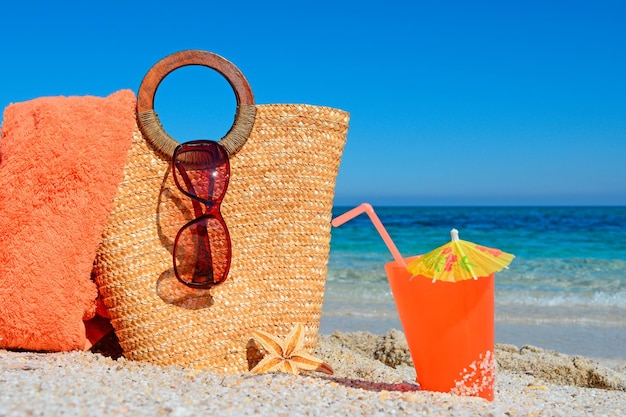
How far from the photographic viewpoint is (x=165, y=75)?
6.28 ft

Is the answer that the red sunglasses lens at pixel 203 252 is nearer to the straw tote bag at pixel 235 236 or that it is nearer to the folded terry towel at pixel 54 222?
the straw tote bag at pixel 235 236

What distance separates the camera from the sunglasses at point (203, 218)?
75.5 inches

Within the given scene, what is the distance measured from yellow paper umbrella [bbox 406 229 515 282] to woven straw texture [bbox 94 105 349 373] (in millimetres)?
541

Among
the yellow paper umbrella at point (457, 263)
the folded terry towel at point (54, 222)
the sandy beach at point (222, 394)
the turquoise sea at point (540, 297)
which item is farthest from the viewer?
the turquoise sea at point (540, 297)

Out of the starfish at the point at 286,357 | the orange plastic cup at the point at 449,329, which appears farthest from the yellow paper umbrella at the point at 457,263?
the starfish at the point at 286,357

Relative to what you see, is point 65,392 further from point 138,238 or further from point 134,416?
point 138,238

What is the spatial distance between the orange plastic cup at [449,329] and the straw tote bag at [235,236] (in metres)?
0.48

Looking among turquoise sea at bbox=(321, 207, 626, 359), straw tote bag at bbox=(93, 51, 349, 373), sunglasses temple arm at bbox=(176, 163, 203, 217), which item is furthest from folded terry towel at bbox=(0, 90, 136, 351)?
turquoise sea at bbox=(321, 207, 626, 359)

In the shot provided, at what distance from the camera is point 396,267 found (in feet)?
5.39

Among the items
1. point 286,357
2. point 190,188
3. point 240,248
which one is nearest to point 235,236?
point 240,248

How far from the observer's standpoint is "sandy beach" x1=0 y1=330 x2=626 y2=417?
1.29m

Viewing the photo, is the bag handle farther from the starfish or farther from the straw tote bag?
the starfish

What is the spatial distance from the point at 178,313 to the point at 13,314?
0.48 metres

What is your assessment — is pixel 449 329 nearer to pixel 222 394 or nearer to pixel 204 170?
pixel 222 394
